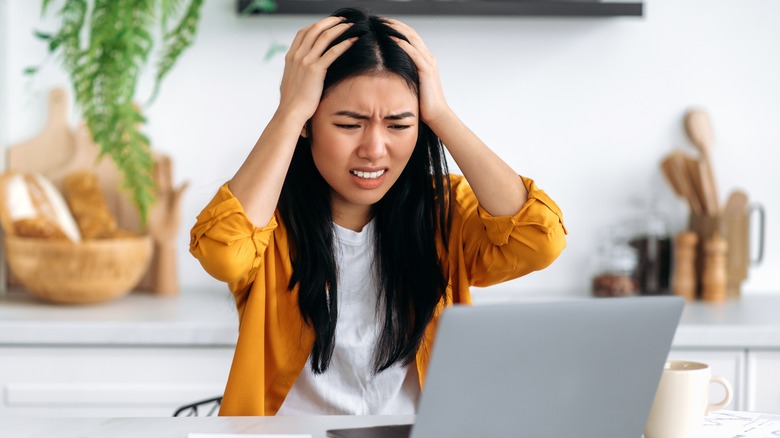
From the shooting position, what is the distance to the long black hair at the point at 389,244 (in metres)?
1.23

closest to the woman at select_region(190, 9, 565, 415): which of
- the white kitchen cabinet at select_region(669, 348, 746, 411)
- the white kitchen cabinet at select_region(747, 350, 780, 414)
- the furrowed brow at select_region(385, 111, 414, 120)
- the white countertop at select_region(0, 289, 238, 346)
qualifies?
the furrowed brow at select_region(385, 111, 414, 120)

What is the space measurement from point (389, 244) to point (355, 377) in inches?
7.7

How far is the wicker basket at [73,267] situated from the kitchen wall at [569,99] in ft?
0.92

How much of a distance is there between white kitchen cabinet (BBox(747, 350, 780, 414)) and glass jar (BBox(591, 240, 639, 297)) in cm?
37

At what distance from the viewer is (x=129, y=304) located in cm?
215

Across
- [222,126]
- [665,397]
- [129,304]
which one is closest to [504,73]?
[222,126]

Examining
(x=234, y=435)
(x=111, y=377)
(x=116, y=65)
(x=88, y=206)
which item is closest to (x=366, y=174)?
(x=234, y=435)

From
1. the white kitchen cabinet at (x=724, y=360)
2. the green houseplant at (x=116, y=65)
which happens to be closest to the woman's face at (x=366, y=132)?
the green houseplant at (x=116, y=65)

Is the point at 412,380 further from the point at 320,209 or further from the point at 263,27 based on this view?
the point at 263,27

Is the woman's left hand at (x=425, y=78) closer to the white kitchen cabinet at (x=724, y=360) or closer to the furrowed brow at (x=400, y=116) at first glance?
the furrowed brow at (x=400, y=116)

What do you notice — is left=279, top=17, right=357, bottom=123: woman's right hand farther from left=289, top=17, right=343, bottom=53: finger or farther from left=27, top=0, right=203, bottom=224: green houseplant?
left=27, top=0, right=203, bottom=224: green houseplant

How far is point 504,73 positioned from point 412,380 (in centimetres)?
128

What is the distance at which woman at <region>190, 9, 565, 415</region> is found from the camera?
3.78 feet

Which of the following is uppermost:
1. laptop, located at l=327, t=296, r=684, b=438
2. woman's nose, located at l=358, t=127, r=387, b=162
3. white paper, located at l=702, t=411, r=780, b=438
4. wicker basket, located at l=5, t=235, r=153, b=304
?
woman's nose, located at l=358, t=127, r=387, b=162
